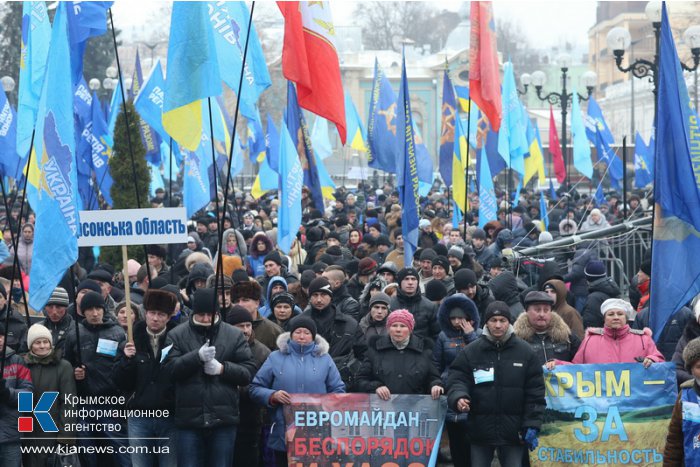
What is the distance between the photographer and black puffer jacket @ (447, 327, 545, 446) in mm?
7199

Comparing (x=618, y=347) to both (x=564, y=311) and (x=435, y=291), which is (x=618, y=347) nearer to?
(x=564, y=311)

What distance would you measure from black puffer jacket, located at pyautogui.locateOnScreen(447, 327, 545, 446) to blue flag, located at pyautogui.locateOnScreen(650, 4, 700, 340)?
1.32 metres

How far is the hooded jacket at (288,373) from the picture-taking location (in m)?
7.57

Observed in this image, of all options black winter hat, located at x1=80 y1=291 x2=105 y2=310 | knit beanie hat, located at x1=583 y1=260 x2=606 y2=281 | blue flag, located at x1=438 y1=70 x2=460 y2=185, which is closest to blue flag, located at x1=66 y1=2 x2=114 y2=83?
black winter hat, located at x1=80 y1=291 x2=105 y2=310

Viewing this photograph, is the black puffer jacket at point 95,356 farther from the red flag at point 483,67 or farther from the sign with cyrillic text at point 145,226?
the red flag at point 483,67

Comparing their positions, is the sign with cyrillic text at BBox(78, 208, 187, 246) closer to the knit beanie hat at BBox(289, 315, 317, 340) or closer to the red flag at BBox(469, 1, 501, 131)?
the knit beanie hat at BBox(289, 315, 317, 340)

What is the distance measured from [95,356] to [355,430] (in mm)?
1753

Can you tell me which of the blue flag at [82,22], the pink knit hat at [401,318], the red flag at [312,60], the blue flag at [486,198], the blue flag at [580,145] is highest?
the blue flag at [82,22]

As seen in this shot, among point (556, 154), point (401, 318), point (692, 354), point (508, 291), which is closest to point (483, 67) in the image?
point (508, 291)

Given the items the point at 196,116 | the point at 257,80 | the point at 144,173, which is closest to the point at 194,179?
the point at 257,80

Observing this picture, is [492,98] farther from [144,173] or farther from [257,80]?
[144,173]

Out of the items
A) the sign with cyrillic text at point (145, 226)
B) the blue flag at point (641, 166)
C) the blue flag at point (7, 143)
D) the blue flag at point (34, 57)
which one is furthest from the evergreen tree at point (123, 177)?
the blue flag at point (641, 166)

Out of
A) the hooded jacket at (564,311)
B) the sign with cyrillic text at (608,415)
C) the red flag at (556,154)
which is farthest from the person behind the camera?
the red flag at (556,154)

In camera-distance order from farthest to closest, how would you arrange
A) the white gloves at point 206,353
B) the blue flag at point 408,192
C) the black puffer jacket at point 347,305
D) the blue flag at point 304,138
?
1. the blue flag at point 304,138
2. the blue flag at point 408,192
3. the black puffer jacket at point 347,305
4. the white gloves at point 206,353
